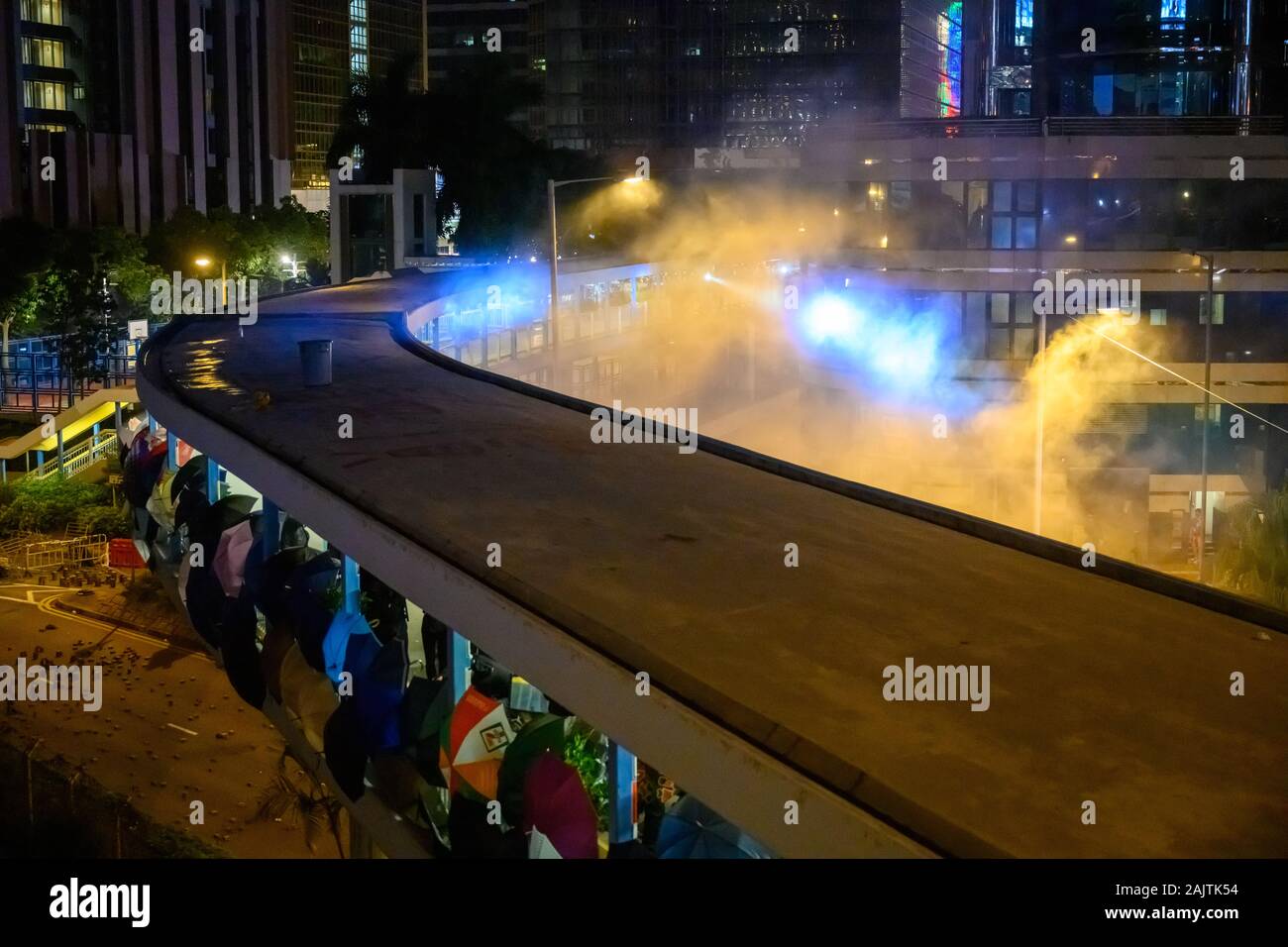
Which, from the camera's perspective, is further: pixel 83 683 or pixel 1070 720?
pixel 83 683

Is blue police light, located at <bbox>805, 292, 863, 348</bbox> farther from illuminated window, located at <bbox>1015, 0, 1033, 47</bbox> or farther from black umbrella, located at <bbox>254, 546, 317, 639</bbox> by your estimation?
black umbrella, located at <bbox>254, 546, 317, 639</bbox>

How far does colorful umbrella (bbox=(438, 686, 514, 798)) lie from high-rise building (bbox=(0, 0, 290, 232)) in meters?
52.8

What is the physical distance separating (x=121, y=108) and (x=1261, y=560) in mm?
60122

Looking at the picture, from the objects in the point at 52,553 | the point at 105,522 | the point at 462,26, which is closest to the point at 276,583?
the point at 52,553

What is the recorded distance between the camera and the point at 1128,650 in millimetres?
6840

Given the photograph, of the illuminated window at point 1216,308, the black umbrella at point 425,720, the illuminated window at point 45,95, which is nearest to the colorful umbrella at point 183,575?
the black umbrella at point 425,720

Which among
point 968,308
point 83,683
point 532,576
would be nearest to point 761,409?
point 968,308

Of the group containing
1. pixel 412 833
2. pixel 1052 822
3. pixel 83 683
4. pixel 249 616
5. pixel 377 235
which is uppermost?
pixel 377 235

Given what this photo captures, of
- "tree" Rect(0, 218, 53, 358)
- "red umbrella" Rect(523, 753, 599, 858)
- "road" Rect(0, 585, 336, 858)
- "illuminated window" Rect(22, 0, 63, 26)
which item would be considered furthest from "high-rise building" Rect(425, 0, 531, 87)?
"red umbrella" Rect(523, 753, 599, 858)

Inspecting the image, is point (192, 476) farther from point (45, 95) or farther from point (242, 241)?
point (45, 95)

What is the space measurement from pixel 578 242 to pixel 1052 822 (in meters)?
53.5

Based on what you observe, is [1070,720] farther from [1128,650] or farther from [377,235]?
[377,235]

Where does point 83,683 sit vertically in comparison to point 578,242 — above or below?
below

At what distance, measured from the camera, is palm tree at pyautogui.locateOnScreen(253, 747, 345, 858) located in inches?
695
